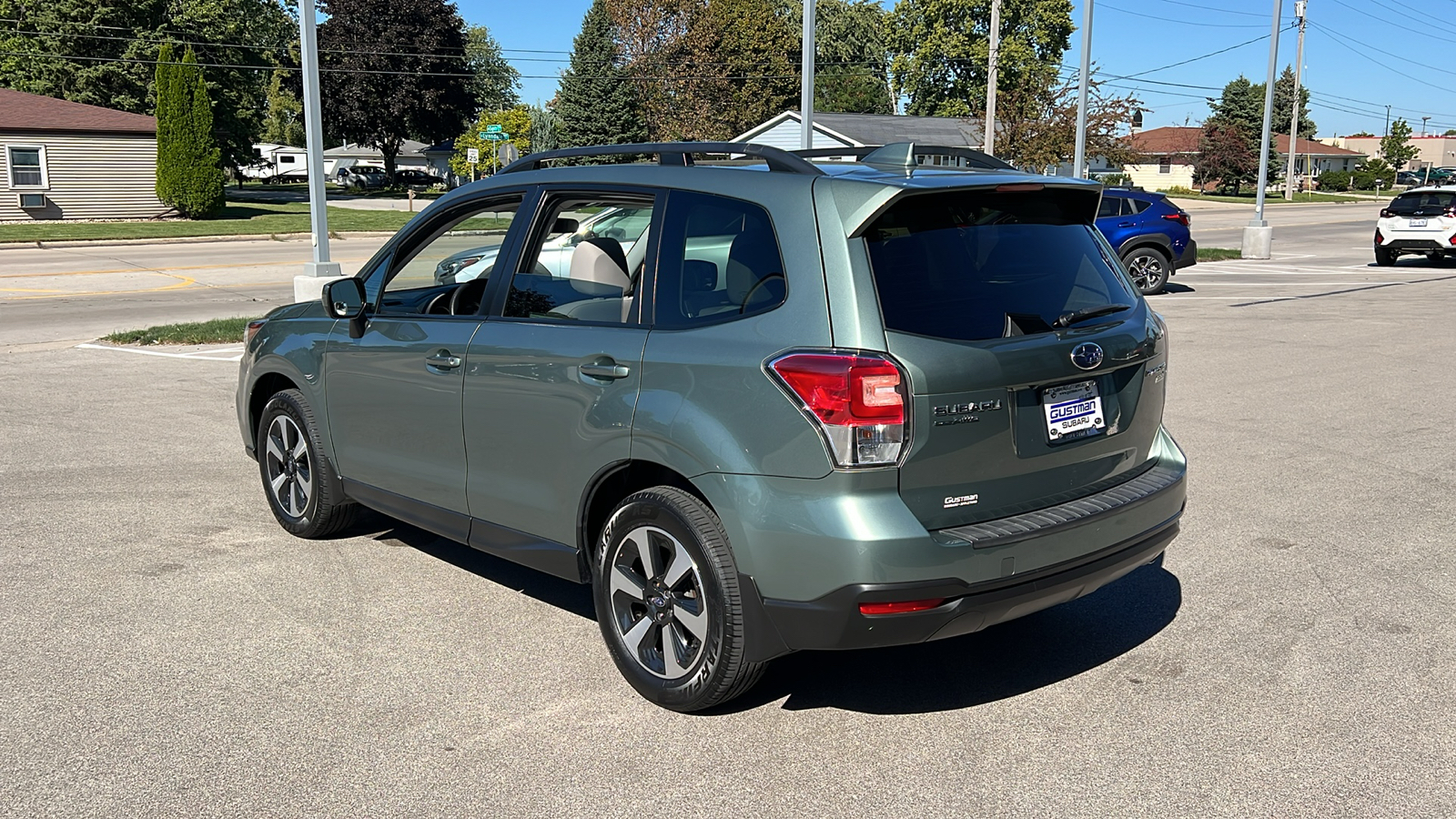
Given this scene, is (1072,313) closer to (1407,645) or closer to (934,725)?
(934,725)

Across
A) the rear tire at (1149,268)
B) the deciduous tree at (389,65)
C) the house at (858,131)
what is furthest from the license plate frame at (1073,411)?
the deciduous tree at (389,65)

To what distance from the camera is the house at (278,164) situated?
8588 centimetres

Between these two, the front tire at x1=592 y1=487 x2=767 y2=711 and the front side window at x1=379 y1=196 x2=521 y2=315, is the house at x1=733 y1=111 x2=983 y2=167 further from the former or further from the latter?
the front tire at x1=592 y1=487 x2=767 y2=711

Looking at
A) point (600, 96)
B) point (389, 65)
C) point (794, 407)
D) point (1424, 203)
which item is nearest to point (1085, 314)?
point (794, 407)

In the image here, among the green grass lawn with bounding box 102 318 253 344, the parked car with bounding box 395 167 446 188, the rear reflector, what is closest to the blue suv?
the green grass lawn with bounding box 102 318 253 344

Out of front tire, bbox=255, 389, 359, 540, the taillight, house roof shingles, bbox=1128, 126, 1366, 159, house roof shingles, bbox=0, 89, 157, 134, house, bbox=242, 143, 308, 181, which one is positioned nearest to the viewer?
the taillight

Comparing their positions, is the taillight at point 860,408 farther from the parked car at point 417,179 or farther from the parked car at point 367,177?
the parked car at point 367,177

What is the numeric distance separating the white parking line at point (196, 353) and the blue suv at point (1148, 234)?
12.5 metres

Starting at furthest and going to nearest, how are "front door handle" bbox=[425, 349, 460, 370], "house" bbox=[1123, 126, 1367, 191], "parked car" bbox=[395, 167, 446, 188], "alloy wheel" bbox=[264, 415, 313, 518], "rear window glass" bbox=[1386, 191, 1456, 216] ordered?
"house" bbox=[1123, 126, 1367, 191] → "parked car" bbox=[395, 167, 446, 188] → "rear window glass" bbox=[1386, 191, 1456, 216] → "alloy wheel" bbox=[264, 415, 313, 518] → "front door handle" bbox=[425, 349, 460, 370]

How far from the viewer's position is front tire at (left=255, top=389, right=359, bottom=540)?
583cm

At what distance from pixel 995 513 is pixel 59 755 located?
9.70 feet

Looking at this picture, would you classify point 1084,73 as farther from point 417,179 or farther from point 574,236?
point 417,179

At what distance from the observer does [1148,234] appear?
1895cm

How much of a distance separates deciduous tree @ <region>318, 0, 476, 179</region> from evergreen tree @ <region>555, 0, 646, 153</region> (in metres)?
8.11
